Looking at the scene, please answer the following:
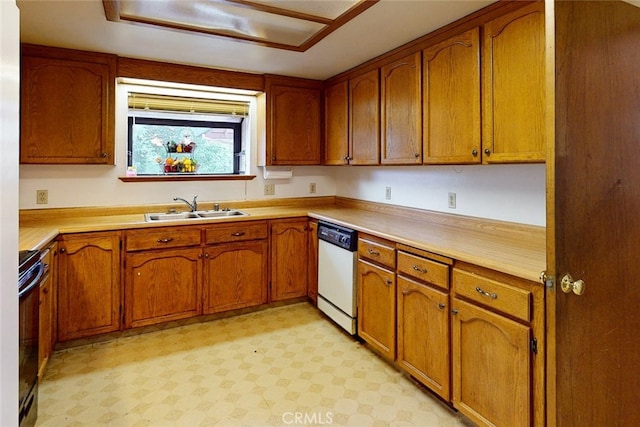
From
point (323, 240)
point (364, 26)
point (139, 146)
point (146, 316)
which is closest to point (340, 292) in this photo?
point (323, 240)

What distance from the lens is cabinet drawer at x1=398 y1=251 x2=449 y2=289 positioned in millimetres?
1960

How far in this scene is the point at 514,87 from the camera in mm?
1930

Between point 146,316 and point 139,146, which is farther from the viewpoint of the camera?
point 139,146

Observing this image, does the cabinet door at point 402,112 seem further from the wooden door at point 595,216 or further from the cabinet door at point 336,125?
the wooden door at point 595,216

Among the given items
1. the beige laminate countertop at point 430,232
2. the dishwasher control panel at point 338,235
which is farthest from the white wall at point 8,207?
the dishwasher control panel at point 338,235

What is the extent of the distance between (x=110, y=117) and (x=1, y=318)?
2.71 metres

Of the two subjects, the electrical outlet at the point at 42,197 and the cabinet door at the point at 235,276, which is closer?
the electrical outlet at the point at 42,197

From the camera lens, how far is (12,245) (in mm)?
674

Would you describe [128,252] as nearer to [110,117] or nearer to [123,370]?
[123,370]

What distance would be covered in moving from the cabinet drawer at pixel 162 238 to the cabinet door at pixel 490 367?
6.53ft

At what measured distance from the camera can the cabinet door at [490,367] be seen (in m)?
1.57

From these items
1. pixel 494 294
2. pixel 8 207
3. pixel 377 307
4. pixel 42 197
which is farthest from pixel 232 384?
pixel 42 197

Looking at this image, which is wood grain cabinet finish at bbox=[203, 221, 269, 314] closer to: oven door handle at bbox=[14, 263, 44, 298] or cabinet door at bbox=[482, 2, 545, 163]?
oven door handle at bbox=[14, 263, 44, 298]

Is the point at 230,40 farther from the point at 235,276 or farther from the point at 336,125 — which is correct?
the point at 235,276
